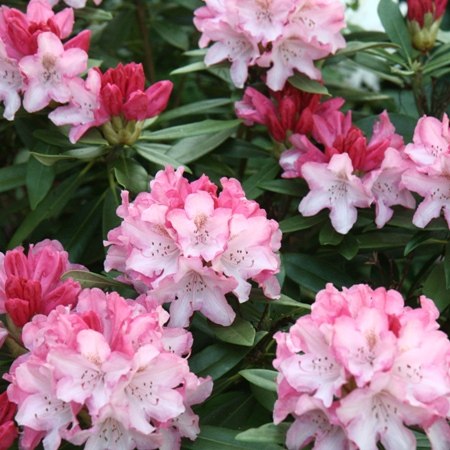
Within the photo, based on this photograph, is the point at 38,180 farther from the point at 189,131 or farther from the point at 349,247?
the point at 349,247

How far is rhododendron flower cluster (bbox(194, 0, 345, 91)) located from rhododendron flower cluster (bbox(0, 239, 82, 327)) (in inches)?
20.2

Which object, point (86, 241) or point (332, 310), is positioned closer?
point (332, 310)

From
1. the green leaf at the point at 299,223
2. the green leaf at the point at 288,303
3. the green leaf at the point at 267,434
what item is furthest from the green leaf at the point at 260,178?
the green leaf at the point at 267,434

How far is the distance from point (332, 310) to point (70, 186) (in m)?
0.77

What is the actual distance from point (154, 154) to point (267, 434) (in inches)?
25.2

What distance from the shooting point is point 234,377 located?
1378 mm

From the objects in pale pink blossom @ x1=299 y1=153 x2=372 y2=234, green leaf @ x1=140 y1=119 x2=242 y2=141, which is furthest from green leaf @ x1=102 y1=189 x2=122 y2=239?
pale pink blossom @ x1=299 y1=153 x2=372 y2=234

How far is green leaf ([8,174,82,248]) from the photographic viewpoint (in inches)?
67.7

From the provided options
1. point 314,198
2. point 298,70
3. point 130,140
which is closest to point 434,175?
point 314,198

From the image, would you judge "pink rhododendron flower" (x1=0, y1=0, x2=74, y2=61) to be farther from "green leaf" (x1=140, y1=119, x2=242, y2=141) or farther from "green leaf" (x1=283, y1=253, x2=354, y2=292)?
"green leaf" (x1=283, y1=253, x2=354, y2=292)

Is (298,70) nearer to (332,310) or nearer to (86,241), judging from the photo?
(86,241)

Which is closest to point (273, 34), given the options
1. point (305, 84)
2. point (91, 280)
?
point (305, 84)

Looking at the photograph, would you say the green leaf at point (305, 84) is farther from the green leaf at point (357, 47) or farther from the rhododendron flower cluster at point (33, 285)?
the rhododendron flower cluster at point (33, 285)

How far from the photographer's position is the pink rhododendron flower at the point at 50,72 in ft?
5.24
